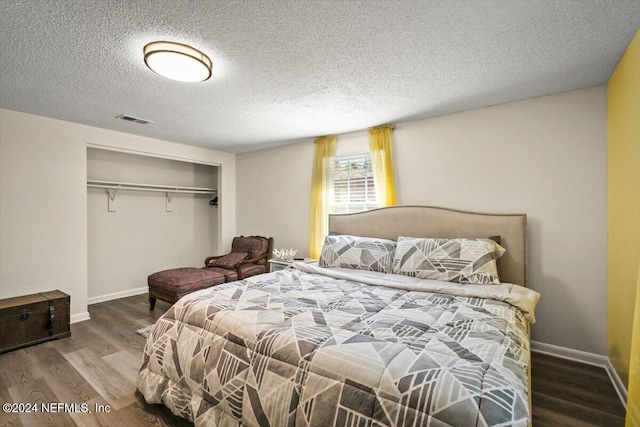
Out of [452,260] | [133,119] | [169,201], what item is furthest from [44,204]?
[452,260]

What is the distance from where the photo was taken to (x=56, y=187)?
336cm

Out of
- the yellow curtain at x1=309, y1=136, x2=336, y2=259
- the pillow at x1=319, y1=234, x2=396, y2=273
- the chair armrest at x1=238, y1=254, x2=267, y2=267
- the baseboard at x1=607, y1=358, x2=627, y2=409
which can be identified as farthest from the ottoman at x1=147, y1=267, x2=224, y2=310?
the baseboard at x1=607, y1=358, x2=627, y2=409

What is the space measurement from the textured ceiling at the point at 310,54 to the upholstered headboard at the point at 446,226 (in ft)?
3.65

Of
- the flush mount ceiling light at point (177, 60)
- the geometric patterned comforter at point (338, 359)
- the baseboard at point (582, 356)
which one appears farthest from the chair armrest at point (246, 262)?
the baseboard at point (582, 356)

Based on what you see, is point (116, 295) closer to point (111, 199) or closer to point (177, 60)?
point (111, 199)

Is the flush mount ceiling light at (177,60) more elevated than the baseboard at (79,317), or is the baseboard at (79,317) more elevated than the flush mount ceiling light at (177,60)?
the flush mount ceiling light at (177,60)

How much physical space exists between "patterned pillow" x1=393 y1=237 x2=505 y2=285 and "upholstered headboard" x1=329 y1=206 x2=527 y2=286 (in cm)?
20

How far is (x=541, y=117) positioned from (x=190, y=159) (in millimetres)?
4668

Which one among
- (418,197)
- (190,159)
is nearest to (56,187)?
(190,159)

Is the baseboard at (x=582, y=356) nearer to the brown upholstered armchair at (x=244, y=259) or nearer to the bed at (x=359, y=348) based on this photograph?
the bed at (x=359, y=348)

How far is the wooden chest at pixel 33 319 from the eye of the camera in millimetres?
2691

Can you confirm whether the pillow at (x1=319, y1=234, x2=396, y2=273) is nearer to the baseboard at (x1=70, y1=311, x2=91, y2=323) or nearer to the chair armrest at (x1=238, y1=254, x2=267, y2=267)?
the chair armrest at (x1=238, y1=254, x2=267, y2=267)

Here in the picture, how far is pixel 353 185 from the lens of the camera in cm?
395

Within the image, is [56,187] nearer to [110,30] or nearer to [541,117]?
[110,30]
